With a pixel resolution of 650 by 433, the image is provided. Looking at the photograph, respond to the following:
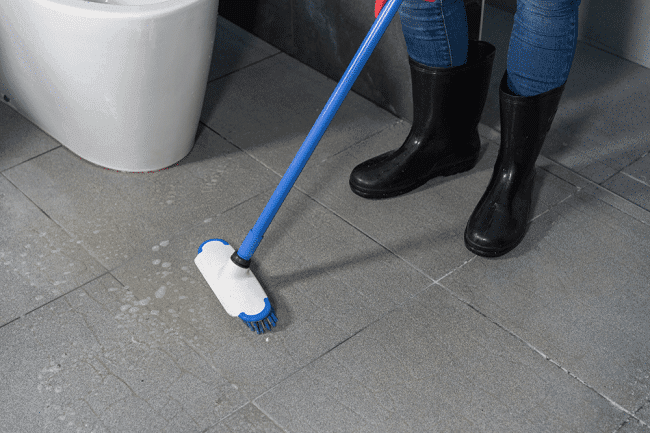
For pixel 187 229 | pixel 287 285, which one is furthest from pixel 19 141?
pixel 287 285

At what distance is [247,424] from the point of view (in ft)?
3.53

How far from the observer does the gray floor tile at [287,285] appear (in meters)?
1.19

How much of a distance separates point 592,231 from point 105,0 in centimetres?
118

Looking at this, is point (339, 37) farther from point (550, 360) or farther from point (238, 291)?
point (550, 360)

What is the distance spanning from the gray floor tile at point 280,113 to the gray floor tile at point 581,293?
511 millimetres

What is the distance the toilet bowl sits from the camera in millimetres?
1319

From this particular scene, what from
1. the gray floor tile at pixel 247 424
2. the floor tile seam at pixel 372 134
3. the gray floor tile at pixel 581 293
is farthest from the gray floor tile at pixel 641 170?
the gray floor tile at pixel 247 424

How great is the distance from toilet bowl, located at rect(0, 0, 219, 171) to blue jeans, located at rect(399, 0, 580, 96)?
1.37 feet

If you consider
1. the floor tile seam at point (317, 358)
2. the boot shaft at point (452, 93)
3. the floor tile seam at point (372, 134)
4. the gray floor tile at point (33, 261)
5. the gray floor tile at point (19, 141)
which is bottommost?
the gray floor tile at point (19, 141)

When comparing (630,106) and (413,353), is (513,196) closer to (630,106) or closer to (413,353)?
(413,353)

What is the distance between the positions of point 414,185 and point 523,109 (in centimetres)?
31

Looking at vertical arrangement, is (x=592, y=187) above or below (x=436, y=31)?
below

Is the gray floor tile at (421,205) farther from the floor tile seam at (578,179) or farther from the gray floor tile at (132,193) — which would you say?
the gray floor tile at (132,193)

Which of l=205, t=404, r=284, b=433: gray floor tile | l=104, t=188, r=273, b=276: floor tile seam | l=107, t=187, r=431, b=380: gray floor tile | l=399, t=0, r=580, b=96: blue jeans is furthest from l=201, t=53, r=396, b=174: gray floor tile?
l=205, t=404, r=284, b=433: gray floor tile
